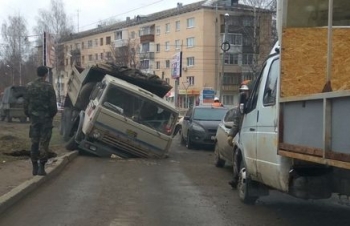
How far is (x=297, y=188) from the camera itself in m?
6.48

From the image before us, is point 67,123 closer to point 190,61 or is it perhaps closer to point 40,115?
point 40,115

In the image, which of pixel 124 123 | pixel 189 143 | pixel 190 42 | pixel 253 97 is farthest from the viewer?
pixel 190 42

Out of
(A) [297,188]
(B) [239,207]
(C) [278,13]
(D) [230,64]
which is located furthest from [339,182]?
(D) [230,64]

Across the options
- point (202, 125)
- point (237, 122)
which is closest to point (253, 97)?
point (237, 122)

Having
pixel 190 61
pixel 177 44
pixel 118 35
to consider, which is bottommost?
pixel 190 61

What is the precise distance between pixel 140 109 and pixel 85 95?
307 centimetres

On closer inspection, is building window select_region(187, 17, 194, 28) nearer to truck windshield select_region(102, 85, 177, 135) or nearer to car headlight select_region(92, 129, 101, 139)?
truck windshield select_region(102, 85, 177, 135)

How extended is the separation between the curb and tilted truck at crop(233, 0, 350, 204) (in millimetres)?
3504

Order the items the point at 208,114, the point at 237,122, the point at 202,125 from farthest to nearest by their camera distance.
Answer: the point at 208,114 < the point at 202,125 < the point at 237,122

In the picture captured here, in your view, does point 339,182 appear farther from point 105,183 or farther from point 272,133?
point 105,183

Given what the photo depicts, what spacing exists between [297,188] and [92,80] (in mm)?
12064

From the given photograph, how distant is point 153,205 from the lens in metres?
8.62

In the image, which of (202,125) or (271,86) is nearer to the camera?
(271,86)

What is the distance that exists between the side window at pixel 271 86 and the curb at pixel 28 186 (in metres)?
3.83
